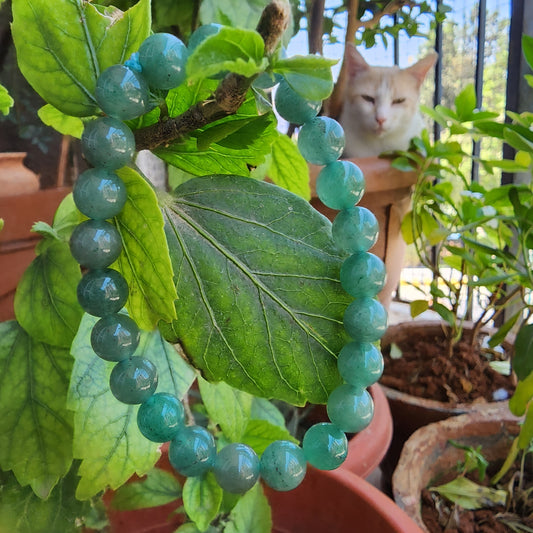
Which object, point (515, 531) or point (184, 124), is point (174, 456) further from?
point (515, 531)

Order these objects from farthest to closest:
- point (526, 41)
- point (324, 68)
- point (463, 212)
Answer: point (463, 212) → point (526, 41) → point (324, 68)

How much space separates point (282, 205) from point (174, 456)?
0.55ft

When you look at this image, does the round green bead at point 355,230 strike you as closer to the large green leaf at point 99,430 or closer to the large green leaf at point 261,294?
the large green leaf at point 261,294

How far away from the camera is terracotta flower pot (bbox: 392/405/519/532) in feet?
2.46

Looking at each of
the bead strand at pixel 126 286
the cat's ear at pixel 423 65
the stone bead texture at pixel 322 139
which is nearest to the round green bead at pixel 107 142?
the bead strand at pixel 126 286

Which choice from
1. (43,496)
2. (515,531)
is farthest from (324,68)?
(515,531)

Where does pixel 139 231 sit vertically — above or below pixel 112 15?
below

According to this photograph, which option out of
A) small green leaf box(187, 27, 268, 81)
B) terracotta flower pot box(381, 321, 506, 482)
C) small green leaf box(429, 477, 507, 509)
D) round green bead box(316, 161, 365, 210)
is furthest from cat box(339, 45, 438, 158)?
small green leaf box(187, 27, 268, 81)

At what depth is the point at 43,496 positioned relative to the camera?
15.8 inches

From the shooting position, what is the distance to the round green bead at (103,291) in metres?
0.28

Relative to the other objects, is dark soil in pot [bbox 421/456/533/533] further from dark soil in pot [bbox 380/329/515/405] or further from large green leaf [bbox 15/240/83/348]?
large green leaf [bbox 15/240/83/348]

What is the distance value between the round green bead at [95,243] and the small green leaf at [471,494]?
676 mm

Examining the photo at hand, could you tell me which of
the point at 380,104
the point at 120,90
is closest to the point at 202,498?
the point at 120,90

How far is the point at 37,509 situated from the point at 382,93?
43.0 inches
